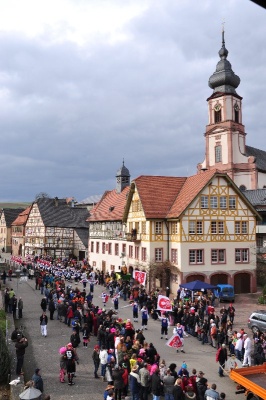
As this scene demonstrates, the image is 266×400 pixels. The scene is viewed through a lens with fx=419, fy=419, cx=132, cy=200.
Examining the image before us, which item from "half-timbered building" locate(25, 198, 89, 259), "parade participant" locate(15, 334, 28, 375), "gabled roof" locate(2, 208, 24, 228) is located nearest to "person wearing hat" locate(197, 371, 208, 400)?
"parade participant" locate(15, 334, 28, 375)

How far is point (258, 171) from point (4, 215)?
198 feet

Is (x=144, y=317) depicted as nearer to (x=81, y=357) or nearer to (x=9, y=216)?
(x=81, y=357)

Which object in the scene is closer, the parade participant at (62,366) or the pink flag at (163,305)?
the parade participant at (62,366)

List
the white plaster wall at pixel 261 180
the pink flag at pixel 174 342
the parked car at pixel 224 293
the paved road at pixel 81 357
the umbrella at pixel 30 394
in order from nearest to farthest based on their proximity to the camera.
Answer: the umbrella at pixel 30 394 → the paved road at pixel 81 357 → the pink flag at pixel 174 342 → the parked car at pixel 224 293 → the white plaster wall at pixel 261 180

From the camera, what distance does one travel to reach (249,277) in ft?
127

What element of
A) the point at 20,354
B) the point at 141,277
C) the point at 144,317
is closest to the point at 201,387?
the point at 20,354

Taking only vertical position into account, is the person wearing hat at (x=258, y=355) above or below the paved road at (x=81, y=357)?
above

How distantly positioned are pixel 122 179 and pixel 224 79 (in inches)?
1001

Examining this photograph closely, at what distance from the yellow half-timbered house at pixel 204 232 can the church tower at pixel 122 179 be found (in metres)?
14.7

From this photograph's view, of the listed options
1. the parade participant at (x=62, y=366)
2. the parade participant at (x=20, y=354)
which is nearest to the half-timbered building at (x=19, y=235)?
the parade participant at (x=20, y=354)

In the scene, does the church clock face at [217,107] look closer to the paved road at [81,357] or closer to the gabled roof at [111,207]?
the gabled roof at [111,207]

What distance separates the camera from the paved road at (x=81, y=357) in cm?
1494

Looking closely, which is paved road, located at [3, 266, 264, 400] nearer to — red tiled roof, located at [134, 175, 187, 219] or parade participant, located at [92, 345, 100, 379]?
parade participant, located at [92, 345, 100, 379]

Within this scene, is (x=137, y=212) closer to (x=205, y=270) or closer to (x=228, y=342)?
(x=205, y=270)
